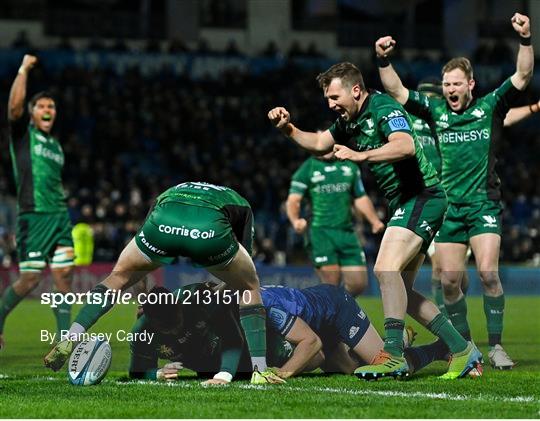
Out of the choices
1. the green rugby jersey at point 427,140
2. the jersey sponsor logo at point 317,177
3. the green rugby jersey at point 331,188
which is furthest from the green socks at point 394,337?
the jersey sponsor logo at point 317,177

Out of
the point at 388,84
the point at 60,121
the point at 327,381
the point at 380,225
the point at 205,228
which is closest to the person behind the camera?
the point at 205,228

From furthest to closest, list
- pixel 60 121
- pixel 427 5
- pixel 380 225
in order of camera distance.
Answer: pixel 427 5 → pixel 60 121 → pixel 380 225

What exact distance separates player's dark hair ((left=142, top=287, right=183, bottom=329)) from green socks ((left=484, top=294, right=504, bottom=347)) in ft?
10.4

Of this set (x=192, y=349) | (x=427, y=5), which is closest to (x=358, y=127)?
(x=192, y=349)

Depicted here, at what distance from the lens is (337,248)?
1506 cm

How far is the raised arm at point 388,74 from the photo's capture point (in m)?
9.38

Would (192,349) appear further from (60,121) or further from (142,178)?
(60,121)

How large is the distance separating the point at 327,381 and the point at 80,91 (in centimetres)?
2332

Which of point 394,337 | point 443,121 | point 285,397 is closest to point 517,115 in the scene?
point 443,121

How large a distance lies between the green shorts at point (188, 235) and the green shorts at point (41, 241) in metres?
4.40

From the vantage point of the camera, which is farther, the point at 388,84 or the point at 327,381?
the point at 388,84

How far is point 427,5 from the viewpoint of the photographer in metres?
40.5

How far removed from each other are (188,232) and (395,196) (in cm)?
172

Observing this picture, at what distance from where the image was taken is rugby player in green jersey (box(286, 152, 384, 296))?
14945 mm
